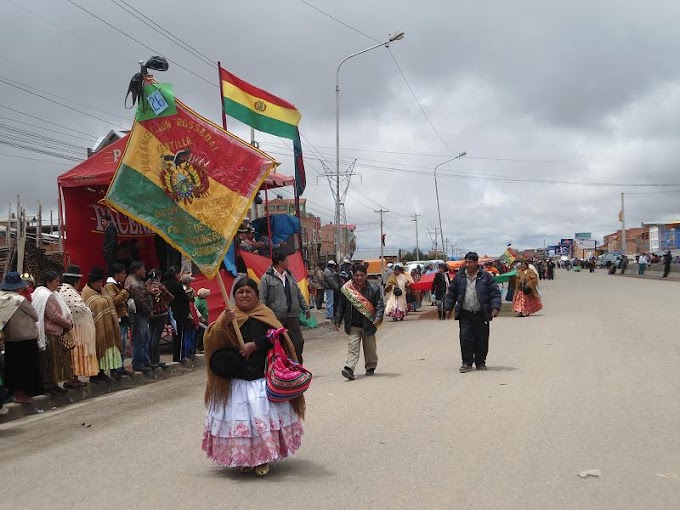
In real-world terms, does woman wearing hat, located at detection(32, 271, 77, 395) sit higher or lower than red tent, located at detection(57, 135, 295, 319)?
lower

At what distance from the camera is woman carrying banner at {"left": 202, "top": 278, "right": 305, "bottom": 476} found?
509cm

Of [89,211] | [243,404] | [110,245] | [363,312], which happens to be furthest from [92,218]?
[243,404]

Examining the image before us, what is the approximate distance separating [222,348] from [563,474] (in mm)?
2641

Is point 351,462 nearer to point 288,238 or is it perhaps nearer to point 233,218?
point 233,218

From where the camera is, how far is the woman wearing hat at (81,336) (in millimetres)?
9281

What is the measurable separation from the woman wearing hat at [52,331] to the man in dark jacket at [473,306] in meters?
5.40

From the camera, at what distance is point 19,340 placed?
26.9ft

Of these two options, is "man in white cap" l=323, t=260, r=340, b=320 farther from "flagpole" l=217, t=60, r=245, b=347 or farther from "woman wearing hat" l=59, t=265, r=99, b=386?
"woman wearing hat" l=59, t=265, r=99, b=386

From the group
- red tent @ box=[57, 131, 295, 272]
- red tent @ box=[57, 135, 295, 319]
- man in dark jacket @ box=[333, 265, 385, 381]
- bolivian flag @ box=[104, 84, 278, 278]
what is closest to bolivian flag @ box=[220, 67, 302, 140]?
red tent @ box=[57, 135, 295, 319]

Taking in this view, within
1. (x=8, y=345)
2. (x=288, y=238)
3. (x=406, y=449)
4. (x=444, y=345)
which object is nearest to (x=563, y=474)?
(x=406, y=449)

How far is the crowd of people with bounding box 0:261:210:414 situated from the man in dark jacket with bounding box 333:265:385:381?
2.94 m

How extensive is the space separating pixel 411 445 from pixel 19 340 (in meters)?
4.96

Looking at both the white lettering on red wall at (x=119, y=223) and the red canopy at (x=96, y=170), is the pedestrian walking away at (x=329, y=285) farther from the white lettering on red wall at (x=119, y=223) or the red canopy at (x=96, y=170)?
the red canopy at (x=96, y=170)

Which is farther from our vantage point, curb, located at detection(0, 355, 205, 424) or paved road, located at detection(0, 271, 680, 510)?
curb, located at detection(0, 355, 205, 424)
